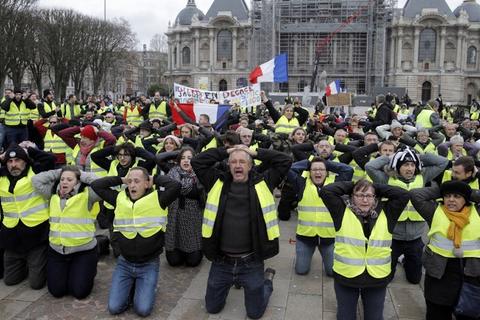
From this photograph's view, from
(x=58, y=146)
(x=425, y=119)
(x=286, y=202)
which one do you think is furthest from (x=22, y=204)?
(x=425, y=119)

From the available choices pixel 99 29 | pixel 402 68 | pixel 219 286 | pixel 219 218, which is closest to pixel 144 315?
pixel 219 286

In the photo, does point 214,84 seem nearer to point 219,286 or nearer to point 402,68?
point 402,68

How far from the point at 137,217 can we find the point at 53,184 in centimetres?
Answer: 131

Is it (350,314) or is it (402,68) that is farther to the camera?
(402,68)

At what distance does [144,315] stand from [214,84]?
242ft

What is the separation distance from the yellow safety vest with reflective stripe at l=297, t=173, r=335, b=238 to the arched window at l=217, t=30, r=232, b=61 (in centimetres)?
7270

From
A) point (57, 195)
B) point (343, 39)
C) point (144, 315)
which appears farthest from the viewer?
point (343, 39)

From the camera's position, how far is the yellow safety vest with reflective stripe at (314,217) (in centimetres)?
618

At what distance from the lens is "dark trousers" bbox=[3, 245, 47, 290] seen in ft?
18.6

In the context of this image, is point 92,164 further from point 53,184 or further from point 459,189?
point 459,189

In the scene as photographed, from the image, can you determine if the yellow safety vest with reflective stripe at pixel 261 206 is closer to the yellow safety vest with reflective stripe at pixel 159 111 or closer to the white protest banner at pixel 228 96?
the yellow safety vest with reflective stripe at pixel 159 111

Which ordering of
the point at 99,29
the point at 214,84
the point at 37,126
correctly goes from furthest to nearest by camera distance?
the point at 214,84 → the point at 99,29 → the point at 37,126

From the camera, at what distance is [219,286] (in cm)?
503

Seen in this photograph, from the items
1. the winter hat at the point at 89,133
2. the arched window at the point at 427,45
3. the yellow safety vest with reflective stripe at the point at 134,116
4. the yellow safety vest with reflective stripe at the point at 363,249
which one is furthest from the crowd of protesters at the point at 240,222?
the arched window at the point at 427,45
